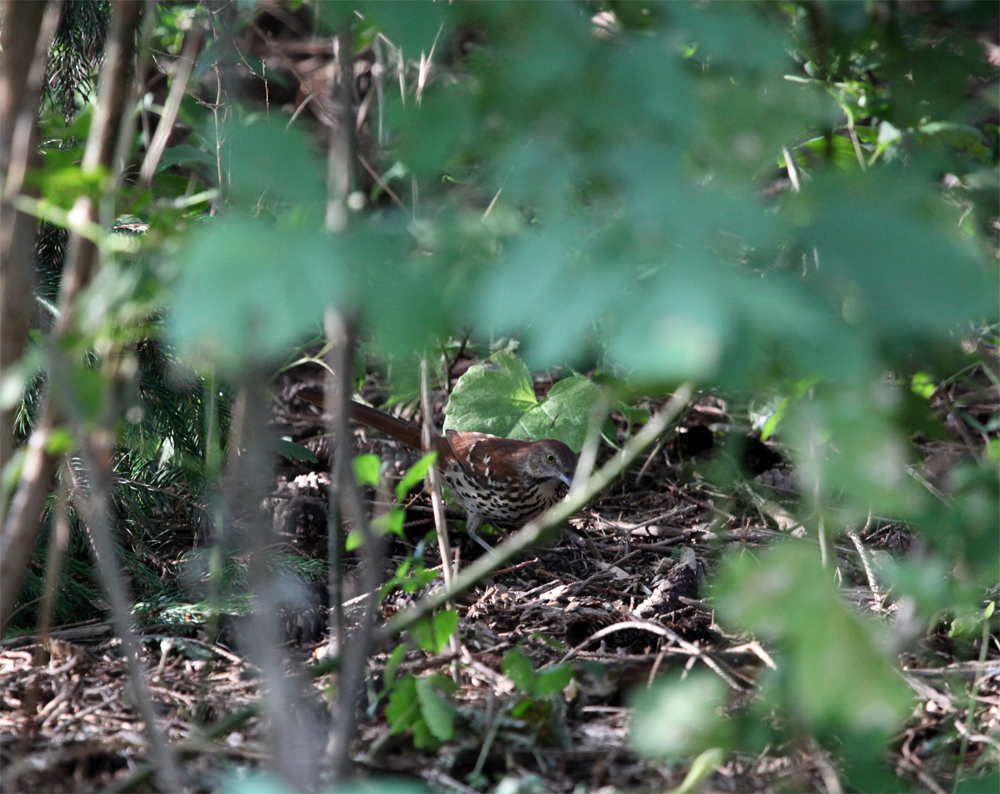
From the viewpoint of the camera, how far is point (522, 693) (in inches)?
77.5

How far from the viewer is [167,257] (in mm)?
1118

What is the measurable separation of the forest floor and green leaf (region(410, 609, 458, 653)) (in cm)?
20

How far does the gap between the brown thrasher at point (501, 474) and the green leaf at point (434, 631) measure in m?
2.06

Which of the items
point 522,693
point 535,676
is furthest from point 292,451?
point 535,676

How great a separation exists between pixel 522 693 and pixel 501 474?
6.19 ft

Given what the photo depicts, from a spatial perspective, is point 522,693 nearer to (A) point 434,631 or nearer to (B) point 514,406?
(A) point 434,631

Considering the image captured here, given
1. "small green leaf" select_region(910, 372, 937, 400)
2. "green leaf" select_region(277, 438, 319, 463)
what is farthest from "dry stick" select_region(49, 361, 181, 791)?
"small green leaf" select_region(910, 372, 937, 400)

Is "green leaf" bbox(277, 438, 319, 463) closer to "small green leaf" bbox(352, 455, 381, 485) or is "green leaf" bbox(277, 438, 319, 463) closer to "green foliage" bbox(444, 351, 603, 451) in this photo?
"green foliage" bbox(444, 351, 603, 451)

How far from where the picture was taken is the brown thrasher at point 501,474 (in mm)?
3811

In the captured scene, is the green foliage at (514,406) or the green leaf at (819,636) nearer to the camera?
the green leaf at (819,636)

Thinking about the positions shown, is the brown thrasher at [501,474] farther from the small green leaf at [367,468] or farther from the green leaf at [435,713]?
the small green leaf at [367,468]

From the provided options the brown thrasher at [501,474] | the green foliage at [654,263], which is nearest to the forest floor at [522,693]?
the brown thrasher at [501,474]

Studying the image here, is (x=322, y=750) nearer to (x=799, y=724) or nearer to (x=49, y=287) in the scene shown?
(x=799, y=724)

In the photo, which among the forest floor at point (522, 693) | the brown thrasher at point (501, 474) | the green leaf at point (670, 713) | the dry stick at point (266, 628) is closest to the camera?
the green leaf at point (670, 713)
